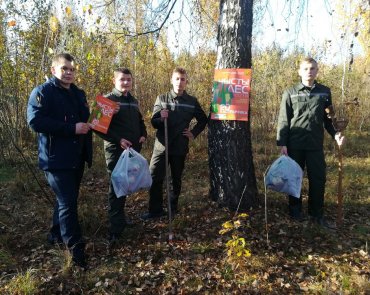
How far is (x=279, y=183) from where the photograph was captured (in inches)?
152

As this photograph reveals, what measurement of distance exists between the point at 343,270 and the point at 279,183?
3.65 ft

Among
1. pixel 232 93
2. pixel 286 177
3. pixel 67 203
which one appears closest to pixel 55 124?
pixel 67 203

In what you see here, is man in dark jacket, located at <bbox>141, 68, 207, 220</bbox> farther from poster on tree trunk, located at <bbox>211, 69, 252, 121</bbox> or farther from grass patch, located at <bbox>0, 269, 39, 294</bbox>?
grass patch, located at <bbox>0, 269, 39, 294</bbox>

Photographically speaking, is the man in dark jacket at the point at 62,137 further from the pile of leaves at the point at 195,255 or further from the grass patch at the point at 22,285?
the grass patch at the point at 22,285

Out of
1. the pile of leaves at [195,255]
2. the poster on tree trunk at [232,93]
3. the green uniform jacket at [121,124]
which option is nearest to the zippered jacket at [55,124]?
the green uniform jacket at [121,124]

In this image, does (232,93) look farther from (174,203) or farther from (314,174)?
(174,203)

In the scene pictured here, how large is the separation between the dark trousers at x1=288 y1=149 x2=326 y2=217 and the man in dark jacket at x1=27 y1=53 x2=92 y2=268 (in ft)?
8.90

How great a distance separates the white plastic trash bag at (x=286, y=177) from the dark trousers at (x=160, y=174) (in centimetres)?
119

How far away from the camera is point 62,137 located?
3.27m

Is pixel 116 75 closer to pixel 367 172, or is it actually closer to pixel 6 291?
pixel 6 291

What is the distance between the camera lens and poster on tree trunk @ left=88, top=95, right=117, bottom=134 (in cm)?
350

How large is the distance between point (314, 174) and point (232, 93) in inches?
58.8

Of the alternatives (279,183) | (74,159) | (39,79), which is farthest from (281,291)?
(39,79)

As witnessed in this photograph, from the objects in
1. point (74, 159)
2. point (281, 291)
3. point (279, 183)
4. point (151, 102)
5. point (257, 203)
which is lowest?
point (281, 291)
